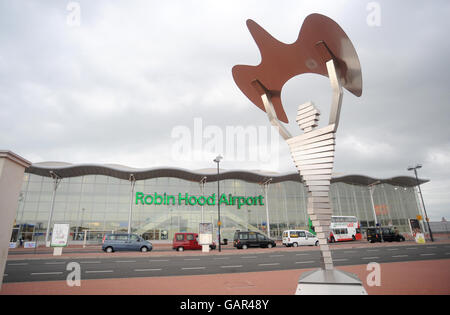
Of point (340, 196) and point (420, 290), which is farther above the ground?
point (340, 196)

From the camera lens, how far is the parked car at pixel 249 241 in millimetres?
23031

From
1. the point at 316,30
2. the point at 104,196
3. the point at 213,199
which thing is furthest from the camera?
the point at 213,199

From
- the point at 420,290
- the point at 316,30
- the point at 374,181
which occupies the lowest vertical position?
the point at 420,290

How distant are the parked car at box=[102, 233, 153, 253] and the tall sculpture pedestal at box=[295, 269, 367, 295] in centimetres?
1913

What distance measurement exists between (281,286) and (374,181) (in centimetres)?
4136

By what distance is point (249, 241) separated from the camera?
2325 cm

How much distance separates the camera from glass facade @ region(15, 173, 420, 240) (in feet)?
102

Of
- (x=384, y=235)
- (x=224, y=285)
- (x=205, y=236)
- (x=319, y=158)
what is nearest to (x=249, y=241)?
(x=205, y=236)

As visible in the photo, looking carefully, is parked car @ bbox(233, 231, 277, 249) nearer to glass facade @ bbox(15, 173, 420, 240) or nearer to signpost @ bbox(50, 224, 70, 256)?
glass facade @ bbox(15, 173, 420, 240)

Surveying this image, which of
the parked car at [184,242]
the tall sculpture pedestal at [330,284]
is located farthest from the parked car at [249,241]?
the tall sculpture pedestal at [330,284]
